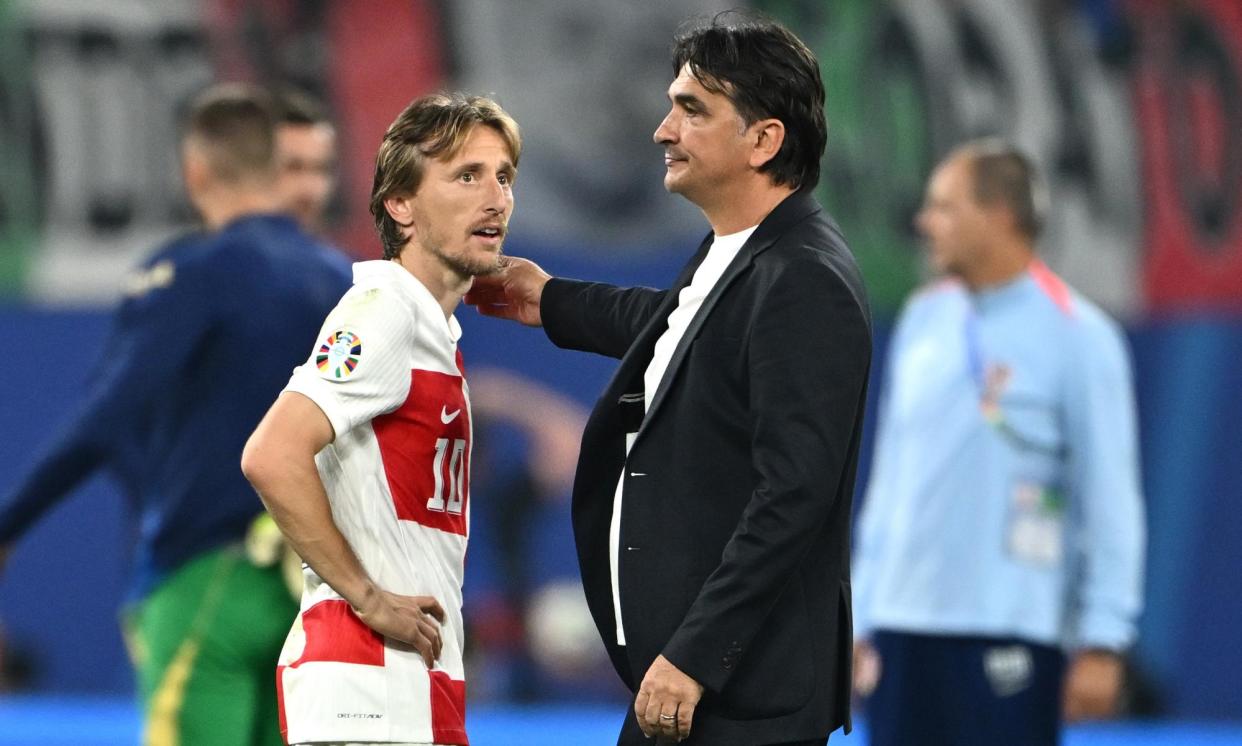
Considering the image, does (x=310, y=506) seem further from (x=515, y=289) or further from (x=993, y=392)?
(x=993, y=392)

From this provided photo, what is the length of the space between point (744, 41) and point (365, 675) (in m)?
1.23

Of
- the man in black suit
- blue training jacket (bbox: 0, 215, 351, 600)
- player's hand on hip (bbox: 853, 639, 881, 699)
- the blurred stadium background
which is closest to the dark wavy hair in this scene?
the man in black suit

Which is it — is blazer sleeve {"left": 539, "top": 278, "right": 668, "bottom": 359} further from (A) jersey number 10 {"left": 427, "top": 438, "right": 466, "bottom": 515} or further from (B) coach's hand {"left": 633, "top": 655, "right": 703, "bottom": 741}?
(B) coach's hand {"left": 633, "top": 655, "right": 703, "bottom": 741}

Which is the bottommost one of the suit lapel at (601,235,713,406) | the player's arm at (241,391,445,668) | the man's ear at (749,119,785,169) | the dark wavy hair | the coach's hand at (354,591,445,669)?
the coach's hand at (354,591,445,669)

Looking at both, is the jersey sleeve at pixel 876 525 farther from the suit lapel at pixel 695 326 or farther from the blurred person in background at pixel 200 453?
the suit lapel at pixel 695 326

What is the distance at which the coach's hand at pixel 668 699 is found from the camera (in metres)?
2.94

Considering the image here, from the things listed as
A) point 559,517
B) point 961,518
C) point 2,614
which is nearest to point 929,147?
point 559,517

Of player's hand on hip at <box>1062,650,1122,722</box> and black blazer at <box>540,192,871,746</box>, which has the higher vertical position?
black blazer at <box>540,192,871,746</box>

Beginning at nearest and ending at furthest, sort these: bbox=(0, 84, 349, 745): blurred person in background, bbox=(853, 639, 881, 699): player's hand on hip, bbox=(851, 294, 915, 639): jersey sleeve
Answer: bbox=(0, 84, 349, 745): blurred person in background, bbox=(853, 639, 881, 699): player's hand on hip, bbox=(851, 294, 915, 639): jersey sleeve

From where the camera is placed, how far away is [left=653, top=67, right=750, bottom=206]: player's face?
317 centimetres

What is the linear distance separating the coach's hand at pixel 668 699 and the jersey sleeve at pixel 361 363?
0.60 metres

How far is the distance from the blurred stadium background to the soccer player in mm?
5394

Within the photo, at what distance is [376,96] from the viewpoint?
8.74 m

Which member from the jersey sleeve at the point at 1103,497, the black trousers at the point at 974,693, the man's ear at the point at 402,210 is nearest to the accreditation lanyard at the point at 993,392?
Answer: the jersey sleeve at the point at 1103,497
